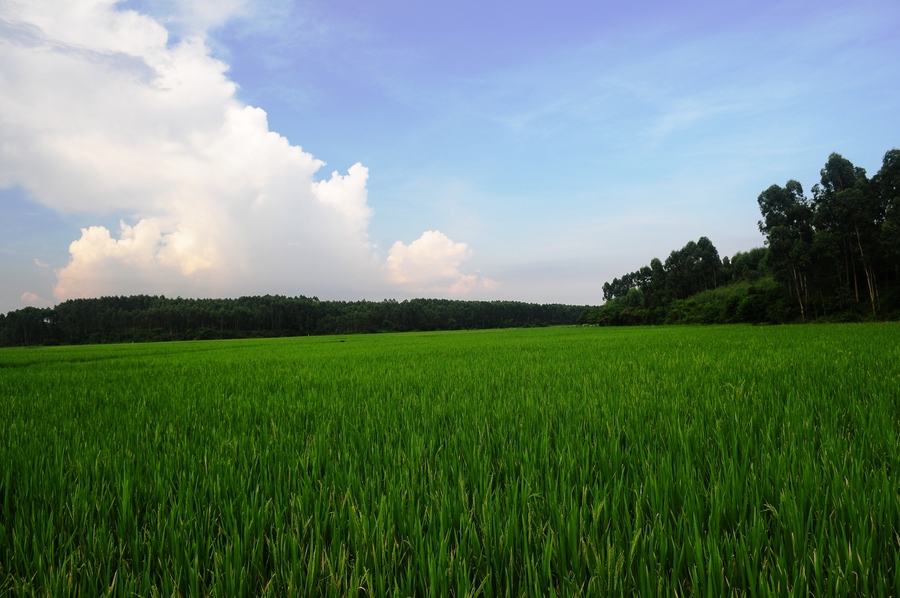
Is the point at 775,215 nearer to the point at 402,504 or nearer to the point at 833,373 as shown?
the point at 833,373

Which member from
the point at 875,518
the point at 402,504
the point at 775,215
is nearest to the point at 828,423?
the point at 875,518

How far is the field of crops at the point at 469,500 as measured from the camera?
1.27 meters

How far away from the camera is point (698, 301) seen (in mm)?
58688

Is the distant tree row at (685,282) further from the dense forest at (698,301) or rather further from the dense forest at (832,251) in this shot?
the dense forest at (832,251)

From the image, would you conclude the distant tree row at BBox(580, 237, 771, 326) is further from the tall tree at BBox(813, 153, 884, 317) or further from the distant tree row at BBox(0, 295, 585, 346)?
the distant tree row at BBox(0, 295, 585, 346)

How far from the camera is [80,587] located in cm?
130

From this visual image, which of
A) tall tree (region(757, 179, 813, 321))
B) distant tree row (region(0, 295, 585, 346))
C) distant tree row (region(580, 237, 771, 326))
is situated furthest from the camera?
distant tree row (region(0, 295, 585, 346))

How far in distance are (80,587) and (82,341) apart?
12424cm

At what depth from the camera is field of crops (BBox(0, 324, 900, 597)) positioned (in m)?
1.27

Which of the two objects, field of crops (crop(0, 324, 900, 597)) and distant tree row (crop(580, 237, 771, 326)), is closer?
field of crops (crop(0, 324, 900, 597))

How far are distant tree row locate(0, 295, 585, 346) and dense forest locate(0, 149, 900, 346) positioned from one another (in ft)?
0.91

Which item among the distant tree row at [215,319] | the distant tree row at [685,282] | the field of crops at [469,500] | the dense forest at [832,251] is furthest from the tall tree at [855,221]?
the distant tree row at [215,319]

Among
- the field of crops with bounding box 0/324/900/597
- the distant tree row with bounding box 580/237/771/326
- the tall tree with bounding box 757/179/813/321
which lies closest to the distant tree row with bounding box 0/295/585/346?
the distant tree row with bounding box 580/237/771/326

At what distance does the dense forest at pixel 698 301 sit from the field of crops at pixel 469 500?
39368mm
